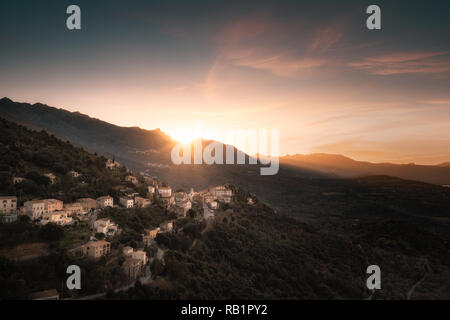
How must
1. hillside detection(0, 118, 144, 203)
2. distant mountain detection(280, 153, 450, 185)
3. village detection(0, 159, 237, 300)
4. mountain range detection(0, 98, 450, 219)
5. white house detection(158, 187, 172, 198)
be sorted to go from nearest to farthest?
1. village detection(0, 159, 237, 300)
2. hillside detection(0, 118, 144, 203)
3. white house detection(158, 187, 172, 198)
4. mountain range detection(0, 98, 450, 219)
5. distant mountain detection(280, 153, 450, 185)

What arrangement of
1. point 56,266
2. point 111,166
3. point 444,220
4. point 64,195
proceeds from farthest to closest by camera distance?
1. point 444,220
2. point 111,166
3. point 64,195
4. point 56,266

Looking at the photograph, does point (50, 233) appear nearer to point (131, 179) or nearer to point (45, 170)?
point (45, 170)

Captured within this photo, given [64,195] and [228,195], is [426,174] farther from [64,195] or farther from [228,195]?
[64,195]

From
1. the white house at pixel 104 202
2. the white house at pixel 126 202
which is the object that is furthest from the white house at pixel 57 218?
the white house at pixel 126 202

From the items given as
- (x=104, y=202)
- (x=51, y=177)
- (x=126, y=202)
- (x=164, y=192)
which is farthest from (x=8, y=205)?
(x=164, y=192)

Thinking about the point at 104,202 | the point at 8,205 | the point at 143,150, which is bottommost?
the point at 104,202

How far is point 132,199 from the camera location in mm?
31891

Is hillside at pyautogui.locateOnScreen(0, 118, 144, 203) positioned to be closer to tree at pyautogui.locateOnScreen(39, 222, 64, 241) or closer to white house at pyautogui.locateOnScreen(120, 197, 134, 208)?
white house at pyautogui.locateOnScreen(120, 197, 134, 208)

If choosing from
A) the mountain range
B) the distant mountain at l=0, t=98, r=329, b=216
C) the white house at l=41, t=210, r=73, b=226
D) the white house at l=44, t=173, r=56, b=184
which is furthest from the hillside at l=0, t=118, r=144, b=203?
the distant mountain at l=0, t=98, r=329, b=216

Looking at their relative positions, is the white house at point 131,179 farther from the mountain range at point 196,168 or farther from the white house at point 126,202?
the mountain range at point 196,168

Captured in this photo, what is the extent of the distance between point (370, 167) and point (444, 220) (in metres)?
118

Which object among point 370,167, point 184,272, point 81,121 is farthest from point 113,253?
point 370,167

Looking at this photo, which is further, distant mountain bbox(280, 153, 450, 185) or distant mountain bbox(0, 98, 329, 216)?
distant mountain bbox(280, 153, 450, 185)

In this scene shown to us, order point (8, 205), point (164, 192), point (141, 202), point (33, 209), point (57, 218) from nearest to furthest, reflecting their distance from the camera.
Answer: point (8, 205) < point (33, 209) < point (57, 218) < point (141, 202) < point (164, 192)
